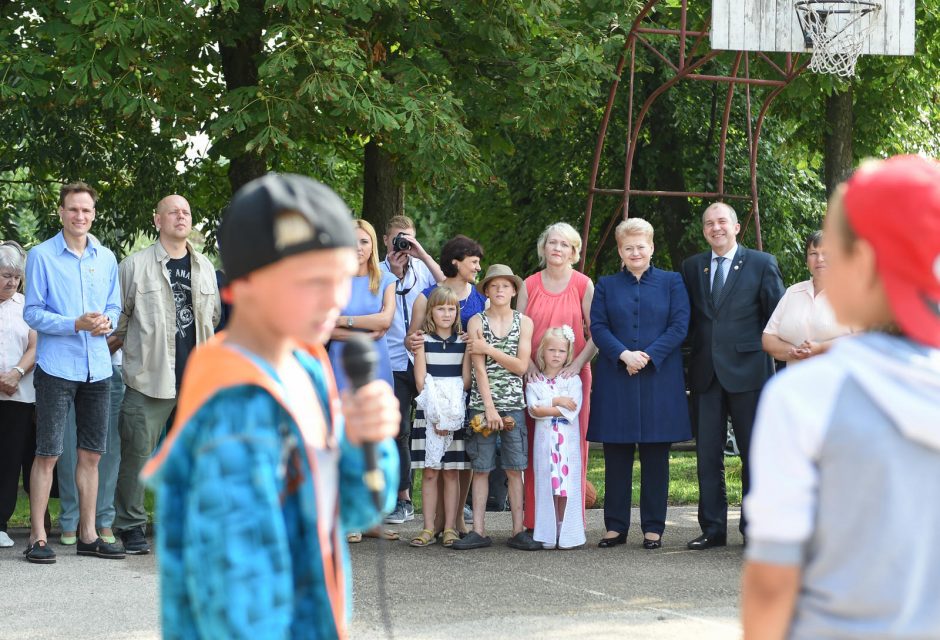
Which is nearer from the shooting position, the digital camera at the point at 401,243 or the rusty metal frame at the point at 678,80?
the digital camera at the point at 401,243

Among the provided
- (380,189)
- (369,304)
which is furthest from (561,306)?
(380,189)

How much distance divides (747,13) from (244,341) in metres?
10.1

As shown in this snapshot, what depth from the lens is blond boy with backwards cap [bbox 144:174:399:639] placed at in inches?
78.7

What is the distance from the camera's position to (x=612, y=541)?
8.66 m

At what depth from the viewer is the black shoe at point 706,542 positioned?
852 centimetres

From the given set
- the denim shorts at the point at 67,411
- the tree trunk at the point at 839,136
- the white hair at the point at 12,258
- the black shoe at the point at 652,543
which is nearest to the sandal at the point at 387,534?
the black shoe at the point at 652,543

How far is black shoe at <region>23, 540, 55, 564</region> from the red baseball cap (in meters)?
6.86

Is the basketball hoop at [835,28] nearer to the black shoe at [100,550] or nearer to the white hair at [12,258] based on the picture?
the white hair at [12,258]

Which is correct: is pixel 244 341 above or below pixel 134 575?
above

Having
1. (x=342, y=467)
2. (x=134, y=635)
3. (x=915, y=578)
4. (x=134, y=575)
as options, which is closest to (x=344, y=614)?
(x=342, y=467)

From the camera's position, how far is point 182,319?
835cm

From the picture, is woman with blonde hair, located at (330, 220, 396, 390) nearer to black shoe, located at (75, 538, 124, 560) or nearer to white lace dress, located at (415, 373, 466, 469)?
white lace dress, located at (415, 373, 466, 469)

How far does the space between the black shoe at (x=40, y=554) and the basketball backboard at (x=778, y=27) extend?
6.91 metres

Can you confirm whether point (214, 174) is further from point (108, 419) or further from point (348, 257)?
point (348, 257)
